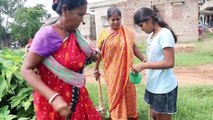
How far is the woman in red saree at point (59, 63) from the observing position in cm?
188

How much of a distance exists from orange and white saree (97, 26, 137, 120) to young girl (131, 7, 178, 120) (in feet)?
2.98

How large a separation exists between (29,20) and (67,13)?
3180cm

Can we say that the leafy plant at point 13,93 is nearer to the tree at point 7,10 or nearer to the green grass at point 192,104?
the green grass at point 192,104

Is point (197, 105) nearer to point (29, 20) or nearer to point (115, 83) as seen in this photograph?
point (115, 83)

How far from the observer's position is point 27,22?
107 feet

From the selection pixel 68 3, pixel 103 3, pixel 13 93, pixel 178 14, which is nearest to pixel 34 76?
pixel 68 3

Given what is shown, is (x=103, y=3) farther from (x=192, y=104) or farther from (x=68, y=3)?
(x=68, y=3)

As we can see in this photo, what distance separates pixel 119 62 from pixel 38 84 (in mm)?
2250

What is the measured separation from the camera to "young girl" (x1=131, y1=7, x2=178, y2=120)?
112 inches

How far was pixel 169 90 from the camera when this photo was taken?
3010 millimetres

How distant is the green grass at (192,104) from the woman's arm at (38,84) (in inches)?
112

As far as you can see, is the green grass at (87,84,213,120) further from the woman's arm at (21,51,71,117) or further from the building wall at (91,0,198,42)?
the building wall at (91,0,198,42)

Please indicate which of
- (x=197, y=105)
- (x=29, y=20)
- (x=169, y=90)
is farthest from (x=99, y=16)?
(x=169, y=90)

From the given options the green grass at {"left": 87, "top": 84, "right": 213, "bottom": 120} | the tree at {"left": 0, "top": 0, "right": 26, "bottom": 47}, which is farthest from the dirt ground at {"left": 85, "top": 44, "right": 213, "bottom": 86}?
the tree at {"left": 0, "top": 0, "right": 26, "bottom": 47}
